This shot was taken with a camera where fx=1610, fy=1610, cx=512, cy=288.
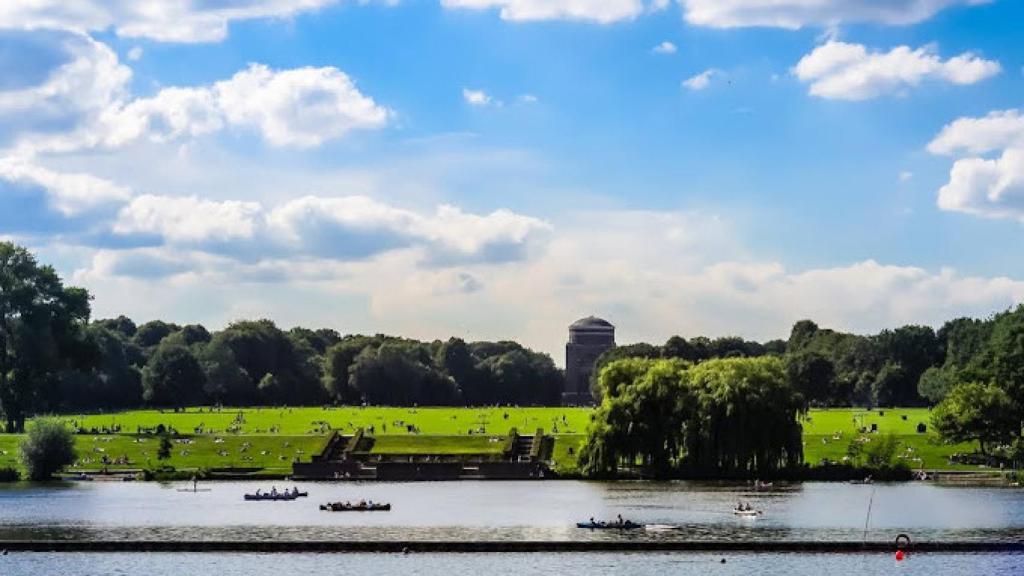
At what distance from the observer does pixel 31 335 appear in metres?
129

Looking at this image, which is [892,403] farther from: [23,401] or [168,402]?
[23,401]

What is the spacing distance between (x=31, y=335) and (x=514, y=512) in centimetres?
6531

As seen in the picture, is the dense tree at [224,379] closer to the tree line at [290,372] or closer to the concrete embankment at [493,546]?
the tree line at [290,372]

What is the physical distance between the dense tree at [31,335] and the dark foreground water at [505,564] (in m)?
72.6

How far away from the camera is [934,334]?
642 feet

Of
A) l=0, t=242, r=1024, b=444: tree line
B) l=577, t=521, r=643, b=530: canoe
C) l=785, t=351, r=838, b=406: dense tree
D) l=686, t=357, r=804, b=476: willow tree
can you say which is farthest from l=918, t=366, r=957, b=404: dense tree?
l=577, t=521, r=643, b=530: canoe

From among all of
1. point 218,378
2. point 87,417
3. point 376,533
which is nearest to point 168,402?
point 218,378

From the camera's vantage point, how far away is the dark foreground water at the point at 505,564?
53.5 meters

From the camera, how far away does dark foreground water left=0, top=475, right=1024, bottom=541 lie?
65.1 m

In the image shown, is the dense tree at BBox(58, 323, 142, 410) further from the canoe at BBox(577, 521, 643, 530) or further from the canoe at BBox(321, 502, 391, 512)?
the canoe at BBox(577, 521, 643, 530)

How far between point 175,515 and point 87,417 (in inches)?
3235

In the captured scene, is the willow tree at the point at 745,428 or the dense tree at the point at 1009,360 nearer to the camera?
the willow tree at the point at 745,428

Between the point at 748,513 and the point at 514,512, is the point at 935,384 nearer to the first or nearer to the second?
the point at 748,513

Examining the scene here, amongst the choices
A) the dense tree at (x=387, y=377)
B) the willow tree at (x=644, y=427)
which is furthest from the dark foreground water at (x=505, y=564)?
the dense tree at (x=387, y=377)
